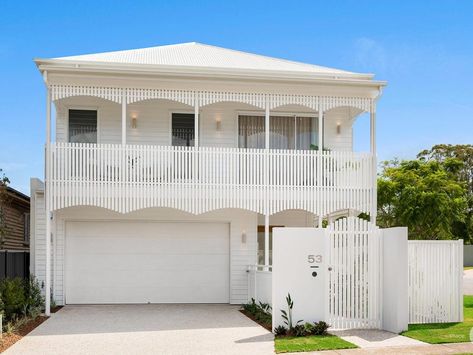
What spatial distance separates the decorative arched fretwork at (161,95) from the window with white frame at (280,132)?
2638 millimetres

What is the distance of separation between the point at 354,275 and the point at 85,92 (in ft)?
29.2

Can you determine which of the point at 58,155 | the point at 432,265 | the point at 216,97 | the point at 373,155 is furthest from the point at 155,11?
the point at 432,265

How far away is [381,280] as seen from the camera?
13.2 m

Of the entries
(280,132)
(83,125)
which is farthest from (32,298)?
(280,132)

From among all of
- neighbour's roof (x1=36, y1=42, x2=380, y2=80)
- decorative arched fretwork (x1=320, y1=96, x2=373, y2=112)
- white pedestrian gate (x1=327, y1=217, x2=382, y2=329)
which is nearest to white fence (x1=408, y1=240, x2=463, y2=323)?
white pedestrian gate (x1=327, y1=217, x2=382, y2=329)

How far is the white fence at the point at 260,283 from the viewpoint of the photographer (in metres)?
15.5

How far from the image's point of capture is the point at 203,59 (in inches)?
807

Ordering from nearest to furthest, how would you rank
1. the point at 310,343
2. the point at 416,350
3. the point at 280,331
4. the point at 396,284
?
the point at 416,350
the point at 310,343
the point at 280,331
the point at 396,284

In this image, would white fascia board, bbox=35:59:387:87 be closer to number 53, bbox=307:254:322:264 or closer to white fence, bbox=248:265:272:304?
white fence, bbox=248:265:272:304

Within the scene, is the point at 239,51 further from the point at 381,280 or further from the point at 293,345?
the point at 293,345

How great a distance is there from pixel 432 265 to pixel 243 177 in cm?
624

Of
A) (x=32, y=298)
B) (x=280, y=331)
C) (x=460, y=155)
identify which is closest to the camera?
(x=280, y=331)

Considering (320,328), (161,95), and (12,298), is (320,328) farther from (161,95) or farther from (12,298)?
(161,95)

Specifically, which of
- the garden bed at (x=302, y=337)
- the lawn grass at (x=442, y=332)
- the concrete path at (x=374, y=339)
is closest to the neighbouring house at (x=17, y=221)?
the garden bed at (x=302, y=337)
